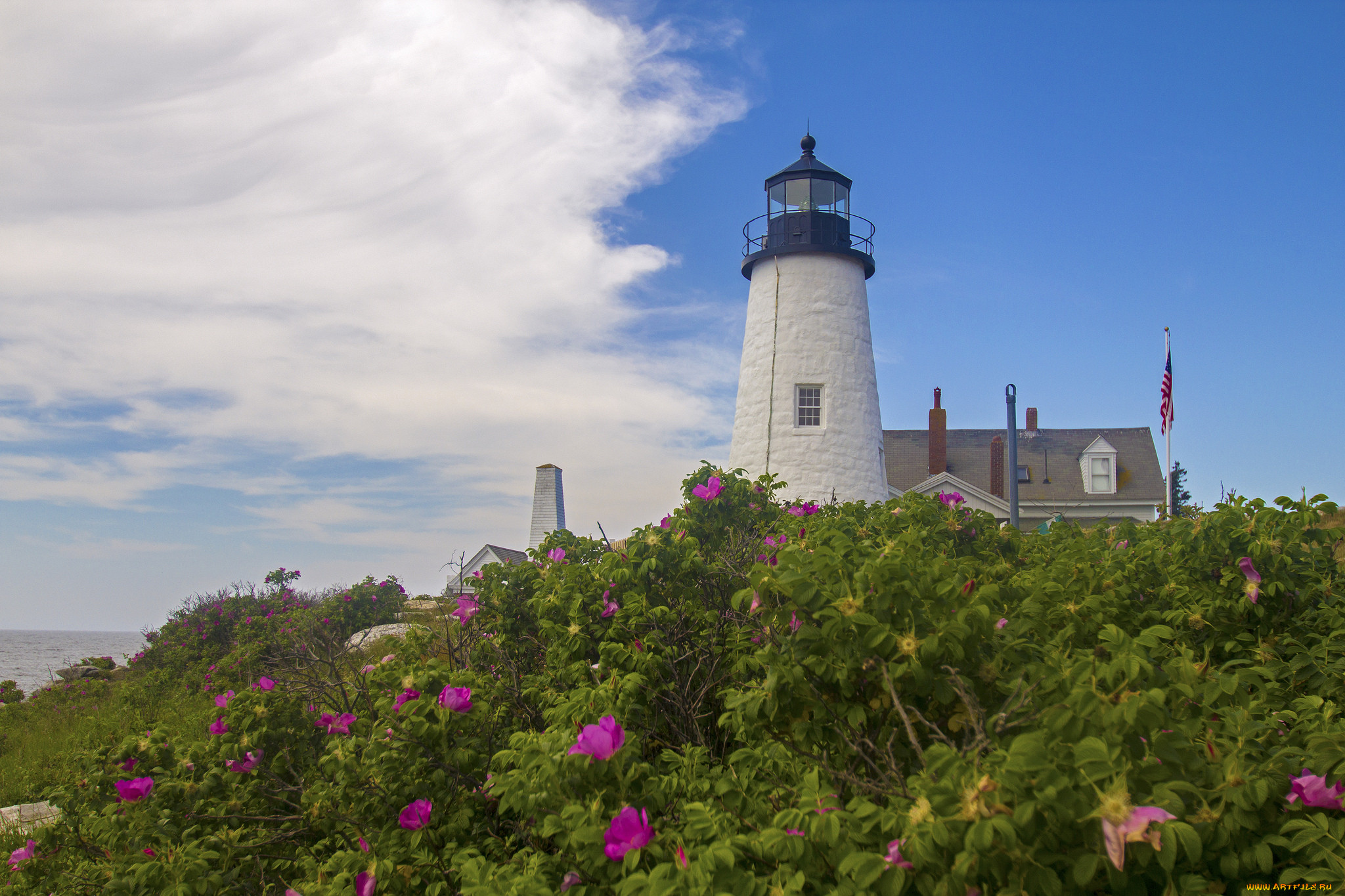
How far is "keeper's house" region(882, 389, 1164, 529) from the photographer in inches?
1118

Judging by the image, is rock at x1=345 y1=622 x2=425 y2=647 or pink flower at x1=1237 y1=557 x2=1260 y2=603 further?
rock at x1=345 y1=622 x2=425 y2=647

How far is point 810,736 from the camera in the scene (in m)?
2.79

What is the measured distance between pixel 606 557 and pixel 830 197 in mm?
15056

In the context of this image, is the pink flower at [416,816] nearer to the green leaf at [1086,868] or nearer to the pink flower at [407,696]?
the pink flower at [407,696]

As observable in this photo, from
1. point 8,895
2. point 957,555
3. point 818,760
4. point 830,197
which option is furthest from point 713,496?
point 830,197

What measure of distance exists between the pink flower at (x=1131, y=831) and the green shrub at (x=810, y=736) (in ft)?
0.10

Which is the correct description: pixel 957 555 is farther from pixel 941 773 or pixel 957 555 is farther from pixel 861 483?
pixel 861 483

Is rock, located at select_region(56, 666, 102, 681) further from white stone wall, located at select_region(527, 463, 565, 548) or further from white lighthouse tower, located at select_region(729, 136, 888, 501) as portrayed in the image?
white lighthouse tower, located at select_region(729, 136, 888, 501)

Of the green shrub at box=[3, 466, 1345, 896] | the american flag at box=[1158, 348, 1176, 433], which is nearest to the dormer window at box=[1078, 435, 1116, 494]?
the american flag at box=[1158, 348, 1176, 433]

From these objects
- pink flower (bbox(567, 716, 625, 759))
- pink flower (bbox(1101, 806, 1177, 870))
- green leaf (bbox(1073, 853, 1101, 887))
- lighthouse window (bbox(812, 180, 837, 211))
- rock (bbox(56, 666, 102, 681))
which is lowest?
rock (bbox(56, 666, 102, 681))

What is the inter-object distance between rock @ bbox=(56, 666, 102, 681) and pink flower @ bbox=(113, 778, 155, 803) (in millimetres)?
14931

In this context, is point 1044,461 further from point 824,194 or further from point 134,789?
point 134,789

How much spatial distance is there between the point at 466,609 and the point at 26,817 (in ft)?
19.0

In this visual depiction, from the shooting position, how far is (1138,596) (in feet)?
16.0
